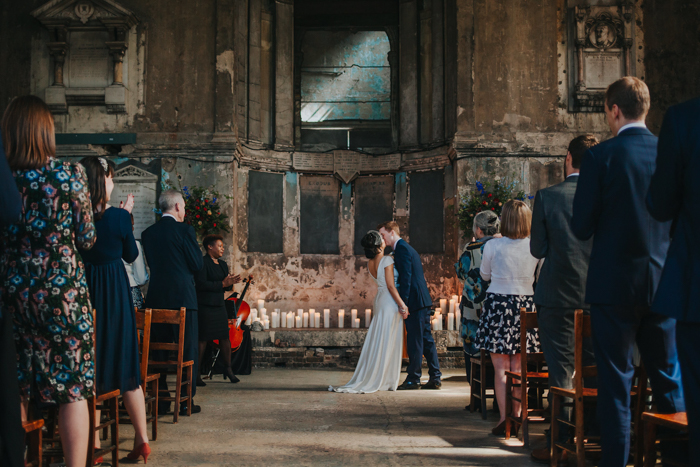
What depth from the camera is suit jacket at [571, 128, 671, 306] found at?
250 centimetres

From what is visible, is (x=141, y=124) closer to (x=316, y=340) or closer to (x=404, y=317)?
(x=316, y=340)

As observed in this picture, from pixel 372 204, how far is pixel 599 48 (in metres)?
4.18

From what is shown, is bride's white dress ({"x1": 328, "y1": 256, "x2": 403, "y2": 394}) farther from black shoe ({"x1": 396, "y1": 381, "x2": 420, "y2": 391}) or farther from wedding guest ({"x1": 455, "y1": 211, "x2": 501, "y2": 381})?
wedding guest ({"x1": 455, "y1": 211, "x2": 501, "y2": 381})

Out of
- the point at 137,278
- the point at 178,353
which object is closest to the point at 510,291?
the point at 178,353

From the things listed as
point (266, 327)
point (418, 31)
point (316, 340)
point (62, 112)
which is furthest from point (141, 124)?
point (418, 31)

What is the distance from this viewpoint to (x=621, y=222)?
2570mm

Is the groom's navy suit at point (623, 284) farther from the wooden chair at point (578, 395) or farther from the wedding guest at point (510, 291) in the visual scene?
the wedding guest at point (510, 291)

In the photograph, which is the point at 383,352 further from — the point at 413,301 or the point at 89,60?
the point at 89,60

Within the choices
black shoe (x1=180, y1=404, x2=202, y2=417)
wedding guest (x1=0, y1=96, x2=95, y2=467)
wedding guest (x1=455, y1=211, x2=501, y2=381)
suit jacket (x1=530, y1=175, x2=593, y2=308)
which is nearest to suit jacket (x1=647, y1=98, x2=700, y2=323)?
suit jacket (x1=530, y1=175, x2=593, y2=308)

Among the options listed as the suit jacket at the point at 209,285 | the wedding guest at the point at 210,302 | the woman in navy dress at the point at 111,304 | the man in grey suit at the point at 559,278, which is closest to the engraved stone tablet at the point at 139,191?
the wedding guest at the point at 210,302

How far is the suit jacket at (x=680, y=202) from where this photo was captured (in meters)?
1.85

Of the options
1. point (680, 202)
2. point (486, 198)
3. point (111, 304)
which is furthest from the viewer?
point (486, 198)

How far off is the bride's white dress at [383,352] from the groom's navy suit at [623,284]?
3.71 m

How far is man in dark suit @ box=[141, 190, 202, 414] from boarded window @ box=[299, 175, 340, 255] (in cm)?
573
